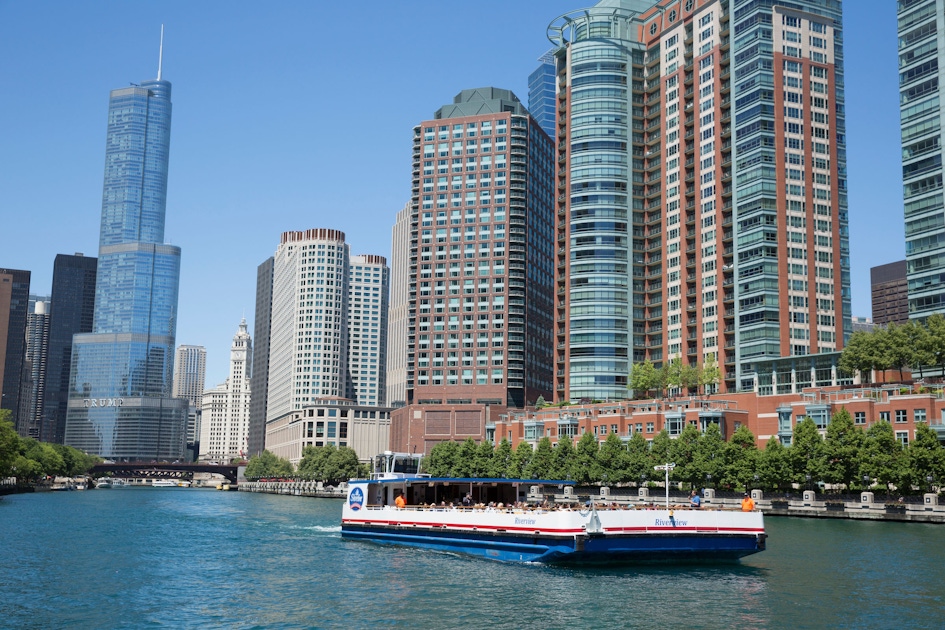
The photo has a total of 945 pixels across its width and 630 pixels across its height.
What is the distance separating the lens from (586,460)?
152250 millimetres

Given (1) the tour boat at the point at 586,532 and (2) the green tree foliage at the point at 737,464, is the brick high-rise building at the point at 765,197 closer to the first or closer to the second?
(2) the green tree foliage at the point at 737,464

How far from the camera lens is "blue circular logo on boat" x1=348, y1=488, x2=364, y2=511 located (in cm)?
8088

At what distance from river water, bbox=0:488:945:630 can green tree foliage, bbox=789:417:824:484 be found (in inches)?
1470

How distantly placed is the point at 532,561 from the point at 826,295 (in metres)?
132

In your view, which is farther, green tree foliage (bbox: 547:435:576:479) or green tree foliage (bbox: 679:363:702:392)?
green tree foliage (bbox: 679:363:702:392)

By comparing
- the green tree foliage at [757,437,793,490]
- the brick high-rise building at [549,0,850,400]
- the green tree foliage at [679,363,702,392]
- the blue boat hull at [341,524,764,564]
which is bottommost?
the blue boat hull at [341,524,764,564]

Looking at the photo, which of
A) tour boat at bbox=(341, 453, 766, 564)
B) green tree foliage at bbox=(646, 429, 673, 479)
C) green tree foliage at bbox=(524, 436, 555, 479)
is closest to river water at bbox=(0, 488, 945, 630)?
tour boat at bbox=(341, 453, 766, 564)

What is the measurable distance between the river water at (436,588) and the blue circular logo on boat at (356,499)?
3.18m

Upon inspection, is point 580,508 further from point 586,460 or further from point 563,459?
point 563,459

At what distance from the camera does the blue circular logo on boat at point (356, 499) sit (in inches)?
3184

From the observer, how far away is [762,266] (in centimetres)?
17362

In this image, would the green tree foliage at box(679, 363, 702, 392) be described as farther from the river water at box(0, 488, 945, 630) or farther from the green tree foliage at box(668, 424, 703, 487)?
the river water at box(0, 488, 945, 630)

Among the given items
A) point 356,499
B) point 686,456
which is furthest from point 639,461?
point 356,499

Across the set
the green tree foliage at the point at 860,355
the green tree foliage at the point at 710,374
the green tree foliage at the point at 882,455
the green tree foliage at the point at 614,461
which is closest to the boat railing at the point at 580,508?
the green tree foliage at the point at 882,455
